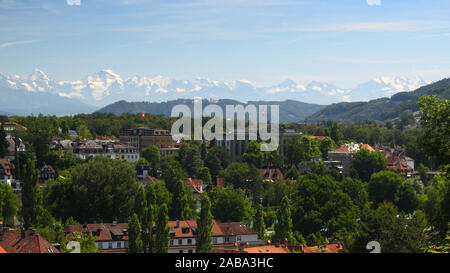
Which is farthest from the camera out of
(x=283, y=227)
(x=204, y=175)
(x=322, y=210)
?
(x=204, y=175)

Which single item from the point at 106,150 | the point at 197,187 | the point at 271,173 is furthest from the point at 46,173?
the point at 271,173

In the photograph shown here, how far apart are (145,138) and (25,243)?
207 ft

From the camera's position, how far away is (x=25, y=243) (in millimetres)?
32594

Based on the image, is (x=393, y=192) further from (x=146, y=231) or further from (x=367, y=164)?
(x=146, y=231)

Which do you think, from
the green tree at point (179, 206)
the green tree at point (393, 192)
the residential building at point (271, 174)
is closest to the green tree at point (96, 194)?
the green tree at point (179, 206)

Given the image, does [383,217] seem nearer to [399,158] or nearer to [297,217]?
[297,217]

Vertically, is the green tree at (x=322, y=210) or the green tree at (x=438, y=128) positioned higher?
the green tree at (x=438, y=128)

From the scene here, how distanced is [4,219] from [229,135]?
48.9 metres

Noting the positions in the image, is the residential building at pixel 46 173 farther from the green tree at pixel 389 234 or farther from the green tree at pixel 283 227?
the green tree at pixel 389 234

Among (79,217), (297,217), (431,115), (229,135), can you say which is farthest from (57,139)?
(431,115)

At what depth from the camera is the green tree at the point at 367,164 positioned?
256 feet

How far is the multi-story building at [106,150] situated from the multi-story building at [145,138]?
6.81 meters
